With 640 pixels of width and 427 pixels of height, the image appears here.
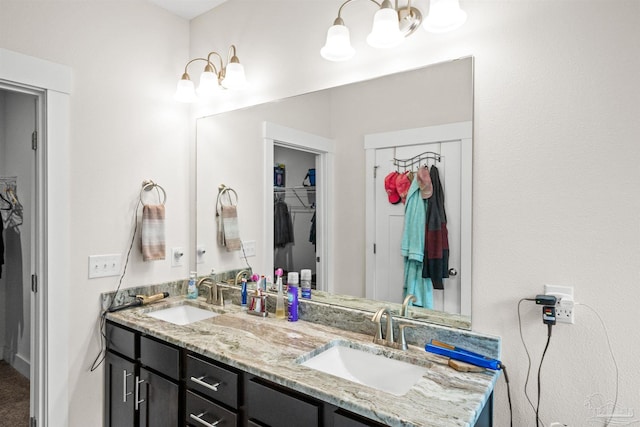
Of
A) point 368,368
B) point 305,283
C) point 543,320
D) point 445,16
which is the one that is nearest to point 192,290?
point 305,283

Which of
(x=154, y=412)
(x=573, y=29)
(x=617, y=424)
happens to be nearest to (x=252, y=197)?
(x=154, y=412)

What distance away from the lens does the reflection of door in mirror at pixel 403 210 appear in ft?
4.93

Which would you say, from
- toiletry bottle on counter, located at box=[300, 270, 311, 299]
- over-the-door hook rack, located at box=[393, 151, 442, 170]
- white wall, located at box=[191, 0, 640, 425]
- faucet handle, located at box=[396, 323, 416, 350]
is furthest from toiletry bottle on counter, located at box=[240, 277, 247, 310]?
white wall, located at box=[191, 0, 640, 425]

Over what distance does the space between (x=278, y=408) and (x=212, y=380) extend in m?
0.37

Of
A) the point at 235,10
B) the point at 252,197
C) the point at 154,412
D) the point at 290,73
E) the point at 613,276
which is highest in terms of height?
the point at 235,10

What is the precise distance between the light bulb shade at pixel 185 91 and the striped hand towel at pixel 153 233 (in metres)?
0.67

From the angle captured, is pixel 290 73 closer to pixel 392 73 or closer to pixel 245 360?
pixel 392 73

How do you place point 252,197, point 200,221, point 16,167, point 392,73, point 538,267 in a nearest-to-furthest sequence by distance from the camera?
point 538,267 → point 392,73 → point 252,197 → point 200,221 → point 16,167

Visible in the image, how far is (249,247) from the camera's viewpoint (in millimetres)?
2309

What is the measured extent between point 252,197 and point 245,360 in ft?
3.51

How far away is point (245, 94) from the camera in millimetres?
2295

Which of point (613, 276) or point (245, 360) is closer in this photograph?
point (613, 276)

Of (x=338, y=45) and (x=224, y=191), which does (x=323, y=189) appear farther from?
(x=224, y=191)

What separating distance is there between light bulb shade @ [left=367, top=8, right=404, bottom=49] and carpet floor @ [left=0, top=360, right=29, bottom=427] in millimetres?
3093
